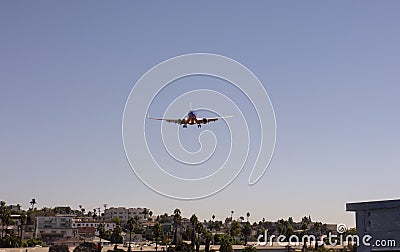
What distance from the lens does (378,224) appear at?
2805cm

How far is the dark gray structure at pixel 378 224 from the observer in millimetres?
27234

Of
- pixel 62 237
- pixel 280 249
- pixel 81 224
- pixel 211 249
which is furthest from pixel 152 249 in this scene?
pixel 81 224

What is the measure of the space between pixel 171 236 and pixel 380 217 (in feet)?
478

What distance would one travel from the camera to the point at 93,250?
116688 mm

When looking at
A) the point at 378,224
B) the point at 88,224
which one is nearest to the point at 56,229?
the point at 88,224

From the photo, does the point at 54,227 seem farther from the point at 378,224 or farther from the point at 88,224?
the point at 378,224

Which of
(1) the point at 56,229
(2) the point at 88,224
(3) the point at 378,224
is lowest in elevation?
(3) the point at 378,224

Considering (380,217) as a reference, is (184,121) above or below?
above

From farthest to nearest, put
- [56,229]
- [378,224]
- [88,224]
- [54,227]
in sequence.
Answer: [88,224] < [54,227] < [56,229] < [378,224]

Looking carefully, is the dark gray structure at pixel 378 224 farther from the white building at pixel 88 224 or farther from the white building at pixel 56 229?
the white building at pixel 88 224

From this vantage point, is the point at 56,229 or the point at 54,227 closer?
the point at 56,229

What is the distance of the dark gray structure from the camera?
2723 centimetres

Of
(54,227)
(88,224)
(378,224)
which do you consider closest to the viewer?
(378,224)

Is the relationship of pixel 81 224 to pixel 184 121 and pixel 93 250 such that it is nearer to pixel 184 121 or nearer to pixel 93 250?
pixel 93 250
